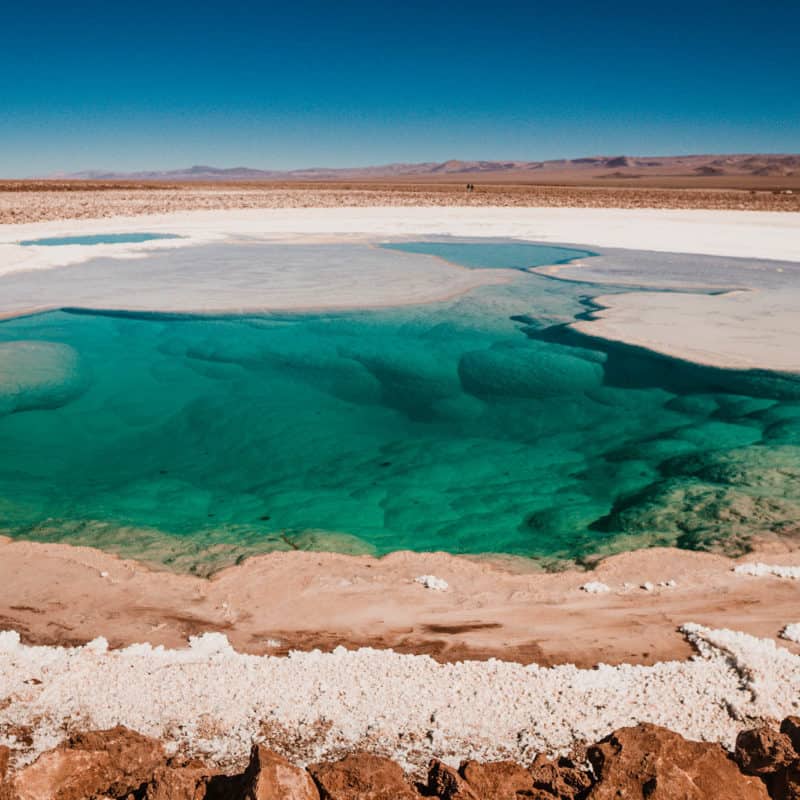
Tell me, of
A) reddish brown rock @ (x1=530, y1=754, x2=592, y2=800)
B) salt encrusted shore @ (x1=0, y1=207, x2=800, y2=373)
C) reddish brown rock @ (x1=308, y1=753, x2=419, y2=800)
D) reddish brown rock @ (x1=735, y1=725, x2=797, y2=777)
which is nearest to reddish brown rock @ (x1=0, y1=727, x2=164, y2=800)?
reddish brown rock @ (x1=308, y1=753, x2=419, y2=800)

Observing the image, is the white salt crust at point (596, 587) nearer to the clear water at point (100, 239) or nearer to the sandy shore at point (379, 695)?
the sandy shore at point (379, 695)

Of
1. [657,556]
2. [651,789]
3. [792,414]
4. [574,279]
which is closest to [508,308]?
[574,279]

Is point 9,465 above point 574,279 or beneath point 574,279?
beneath

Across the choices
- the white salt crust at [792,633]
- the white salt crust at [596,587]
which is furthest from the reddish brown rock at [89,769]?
the white salt crust at [792,633]

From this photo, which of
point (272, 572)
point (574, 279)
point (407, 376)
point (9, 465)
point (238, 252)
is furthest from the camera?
point (238, 252)

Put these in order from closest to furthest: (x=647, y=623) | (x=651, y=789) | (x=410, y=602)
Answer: (x=651, y=789), (x=647, y=623), (x=410, y=602)

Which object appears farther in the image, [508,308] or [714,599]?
[508,308]

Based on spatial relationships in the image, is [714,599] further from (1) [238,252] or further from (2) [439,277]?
(1) [238,252]
